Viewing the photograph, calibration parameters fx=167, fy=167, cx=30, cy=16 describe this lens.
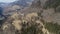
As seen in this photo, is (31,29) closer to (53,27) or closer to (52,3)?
(53,27)

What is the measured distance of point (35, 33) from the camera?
461 inches

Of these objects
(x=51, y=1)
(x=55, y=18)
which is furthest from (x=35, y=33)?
(x=51, y=1)

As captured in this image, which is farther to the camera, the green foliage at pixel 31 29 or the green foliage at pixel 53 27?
the green foliage at pixel 53 27

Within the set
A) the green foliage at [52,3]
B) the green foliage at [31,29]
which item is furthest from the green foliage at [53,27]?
the green foliage at [52,3]

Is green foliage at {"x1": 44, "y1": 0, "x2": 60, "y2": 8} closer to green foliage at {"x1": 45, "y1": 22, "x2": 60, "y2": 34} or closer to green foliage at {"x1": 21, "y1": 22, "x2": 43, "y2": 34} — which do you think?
green foliage at {"x1": 45, "y1": 22, "x2": 60, "y2": 34}

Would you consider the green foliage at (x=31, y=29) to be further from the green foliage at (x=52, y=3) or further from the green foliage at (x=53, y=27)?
the green foliage at (x=52, y=3)

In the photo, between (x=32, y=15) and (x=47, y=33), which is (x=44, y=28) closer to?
(x=47, y=33)

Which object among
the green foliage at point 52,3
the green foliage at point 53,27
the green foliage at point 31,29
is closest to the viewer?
the green foliage at point 31,29

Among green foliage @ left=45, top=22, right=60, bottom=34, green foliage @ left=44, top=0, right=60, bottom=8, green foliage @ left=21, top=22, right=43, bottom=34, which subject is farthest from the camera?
green foliage @ left=44, top=0, right=60, bottom=8

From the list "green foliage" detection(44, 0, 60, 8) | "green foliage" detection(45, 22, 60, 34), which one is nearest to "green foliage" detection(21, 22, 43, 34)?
"green foliage" detection(45, 22, 60, 34)

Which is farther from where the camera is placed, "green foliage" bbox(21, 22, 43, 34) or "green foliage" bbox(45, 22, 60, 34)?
"green foliage" bbox(45, 22, 60, 34)

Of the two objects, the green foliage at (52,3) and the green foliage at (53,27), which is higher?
the green foliage at (52,3)

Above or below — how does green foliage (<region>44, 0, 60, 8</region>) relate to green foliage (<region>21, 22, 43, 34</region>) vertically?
above

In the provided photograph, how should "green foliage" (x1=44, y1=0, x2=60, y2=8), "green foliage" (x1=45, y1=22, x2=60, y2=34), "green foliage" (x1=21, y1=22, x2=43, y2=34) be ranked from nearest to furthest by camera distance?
"green foliage" (x1=21, y1=22, x2=43, y2=34)
"green foliage" (x1=45, y1=22, x2=60, y2=34)
"green foliage" (x1=44, y1=0, x2=60, y2=8)
